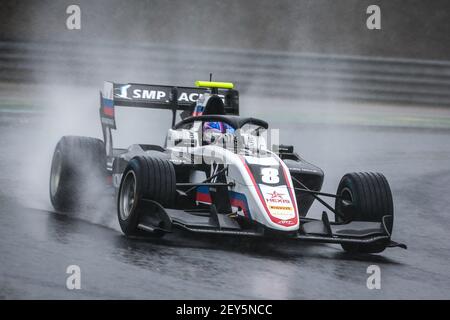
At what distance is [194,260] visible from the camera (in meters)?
6.99

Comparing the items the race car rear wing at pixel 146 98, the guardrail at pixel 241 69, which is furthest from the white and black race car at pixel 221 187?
the guardrail at pixel 241 69

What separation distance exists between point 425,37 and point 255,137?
12.3 metres

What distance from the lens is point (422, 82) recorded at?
18828 millimetres

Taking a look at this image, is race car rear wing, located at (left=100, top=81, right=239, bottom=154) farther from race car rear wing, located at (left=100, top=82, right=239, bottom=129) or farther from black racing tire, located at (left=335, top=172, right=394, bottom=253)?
black racing tire, located at (left=335, top=172, right=394, bottom=253)

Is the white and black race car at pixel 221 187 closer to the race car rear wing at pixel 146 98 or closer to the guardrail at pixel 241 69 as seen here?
the race car rear wing at pixel 146 98

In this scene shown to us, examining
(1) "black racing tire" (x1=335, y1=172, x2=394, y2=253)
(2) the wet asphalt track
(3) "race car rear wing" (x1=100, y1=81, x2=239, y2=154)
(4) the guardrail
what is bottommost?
(2) the wet asphalt track

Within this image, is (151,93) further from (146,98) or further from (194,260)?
(194,260)

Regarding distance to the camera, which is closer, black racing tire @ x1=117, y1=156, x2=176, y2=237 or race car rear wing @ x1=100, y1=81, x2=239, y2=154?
black racing tire @ x1=117, y1=156, x2=176, y2=237

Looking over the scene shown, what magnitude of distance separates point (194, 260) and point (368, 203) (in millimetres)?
1924

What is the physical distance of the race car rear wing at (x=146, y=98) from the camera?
10.1 m

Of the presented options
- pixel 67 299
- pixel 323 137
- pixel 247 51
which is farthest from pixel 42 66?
pixel 67 299

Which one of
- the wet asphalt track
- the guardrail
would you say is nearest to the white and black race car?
the wet asphalt track

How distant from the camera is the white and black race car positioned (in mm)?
7535

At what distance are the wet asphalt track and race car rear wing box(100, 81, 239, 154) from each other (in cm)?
114
